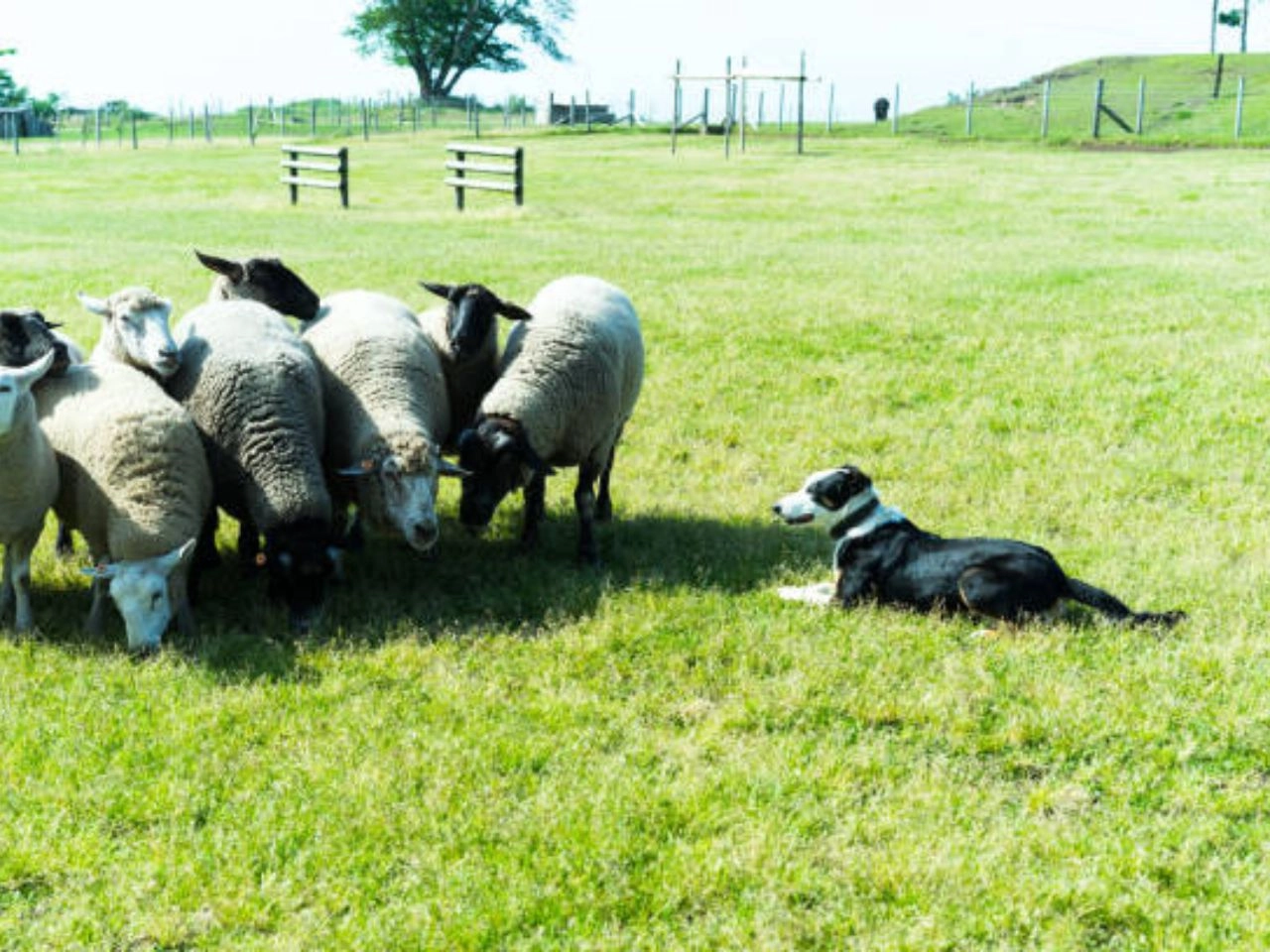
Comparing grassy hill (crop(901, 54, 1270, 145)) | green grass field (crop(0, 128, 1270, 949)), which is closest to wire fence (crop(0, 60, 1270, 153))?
grassy hill (crop(901, 54, 1270, 145))

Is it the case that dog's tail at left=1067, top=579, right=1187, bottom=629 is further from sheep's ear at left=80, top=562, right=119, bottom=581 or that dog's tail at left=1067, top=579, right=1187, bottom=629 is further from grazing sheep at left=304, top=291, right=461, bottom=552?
sheep's ear at left=80, top=562, right=119, bottom=581

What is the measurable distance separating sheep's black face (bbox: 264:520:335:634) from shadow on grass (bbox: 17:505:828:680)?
10cm

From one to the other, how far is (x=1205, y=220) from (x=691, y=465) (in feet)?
54.0

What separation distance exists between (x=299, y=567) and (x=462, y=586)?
3.16 feet

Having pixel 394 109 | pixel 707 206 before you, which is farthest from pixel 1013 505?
pixel 394 109

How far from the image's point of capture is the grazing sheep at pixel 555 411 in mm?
7172

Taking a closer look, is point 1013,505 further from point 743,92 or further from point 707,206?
point 743,92

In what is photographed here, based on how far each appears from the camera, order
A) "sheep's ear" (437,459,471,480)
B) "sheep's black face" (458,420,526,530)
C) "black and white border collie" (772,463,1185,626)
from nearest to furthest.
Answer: "black and white border collie" (772,463,1185,626) → "sheep's ear" (437,459,471,480) → "sheep's black face" (458,420,526,530)

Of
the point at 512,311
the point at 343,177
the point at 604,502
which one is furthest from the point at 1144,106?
the point at 512,311

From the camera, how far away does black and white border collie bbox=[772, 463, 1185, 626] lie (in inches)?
242

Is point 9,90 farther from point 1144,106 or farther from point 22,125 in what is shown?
point 1144,106

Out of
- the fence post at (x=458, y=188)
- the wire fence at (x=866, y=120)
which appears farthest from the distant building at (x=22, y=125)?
the fence post at (x=458, y=188)

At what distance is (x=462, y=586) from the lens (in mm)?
6996

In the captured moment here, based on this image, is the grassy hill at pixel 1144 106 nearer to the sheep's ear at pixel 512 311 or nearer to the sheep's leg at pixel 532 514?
the sheep's ear at pixel 512 311
